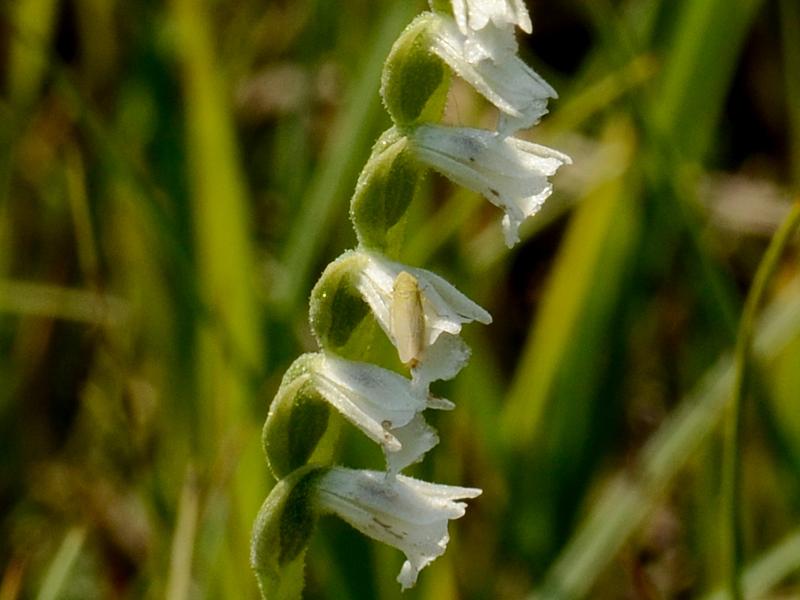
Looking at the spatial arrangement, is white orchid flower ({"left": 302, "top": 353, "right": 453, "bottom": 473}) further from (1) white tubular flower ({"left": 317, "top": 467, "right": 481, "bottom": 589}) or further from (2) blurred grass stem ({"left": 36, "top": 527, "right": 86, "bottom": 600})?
(2) blurred grass stem ({"left": 36, "top": 527, "right": 86, "bottom": 600})

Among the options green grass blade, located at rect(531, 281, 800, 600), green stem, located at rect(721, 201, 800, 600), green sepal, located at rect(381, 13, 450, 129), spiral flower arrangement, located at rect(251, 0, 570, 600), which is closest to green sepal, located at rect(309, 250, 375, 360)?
spiral flower arrangement, located at rect(251, 0, 570, 600)

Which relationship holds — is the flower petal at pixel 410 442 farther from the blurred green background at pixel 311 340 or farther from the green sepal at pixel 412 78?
the blurred green background at pixel 311 340

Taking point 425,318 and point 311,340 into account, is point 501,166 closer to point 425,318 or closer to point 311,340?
point 425,318

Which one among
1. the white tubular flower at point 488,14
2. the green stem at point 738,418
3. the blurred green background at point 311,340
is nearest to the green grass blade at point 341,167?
the blurred green background at point 311,340

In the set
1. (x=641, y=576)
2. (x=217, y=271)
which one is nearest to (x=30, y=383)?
(x=217, y=271)

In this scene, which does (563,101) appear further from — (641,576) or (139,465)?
(641,576)

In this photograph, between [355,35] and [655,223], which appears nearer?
[655,223]

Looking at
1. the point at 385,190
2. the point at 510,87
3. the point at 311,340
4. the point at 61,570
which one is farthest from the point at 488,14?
the point at 311,340
